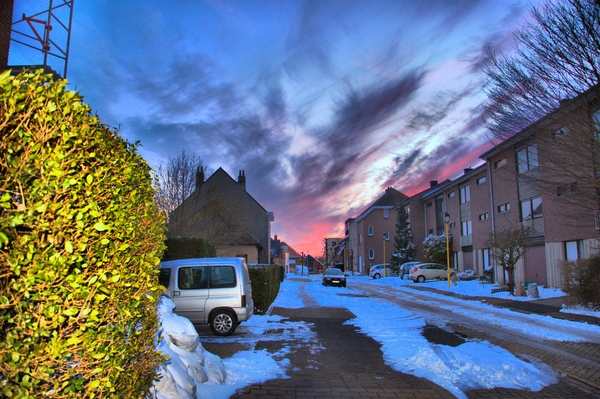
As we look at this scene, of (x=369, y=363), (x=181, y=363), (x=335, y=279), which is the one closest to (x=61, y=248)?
(x=181, y=363)

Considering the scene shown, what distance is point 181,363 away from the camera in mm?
4809

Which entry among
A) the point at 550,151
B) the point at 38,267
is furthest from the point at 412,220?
the point at 38,267

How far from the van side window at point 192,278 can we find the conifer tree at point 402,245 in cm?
4189

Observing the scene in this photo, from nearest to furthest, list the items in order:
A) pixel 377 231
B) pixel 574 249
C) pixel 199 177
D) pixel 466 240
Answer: pixel 199 177, pixel 574 249, pixel 466 240, pixel 377 231

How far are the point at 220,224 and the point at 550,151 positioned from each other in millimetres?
15799

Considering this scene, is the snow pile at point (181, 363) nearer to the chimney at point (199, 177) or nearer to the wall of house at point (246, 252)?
the chimney at point (199, 177)

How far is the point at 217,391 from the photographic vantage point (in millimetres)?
5152

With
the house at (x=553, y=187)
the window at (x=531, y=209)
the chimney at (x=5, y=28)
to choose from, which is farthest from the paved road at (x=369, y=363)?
the window at (x=531, y=209)

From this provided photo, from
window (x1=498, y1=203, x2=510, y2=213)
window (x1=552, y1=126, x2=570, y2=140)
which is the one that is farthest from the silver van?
window (x1=498, y1=203, x2=510, y2=213)

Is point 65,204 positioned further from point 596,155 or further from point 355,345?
point 596,155

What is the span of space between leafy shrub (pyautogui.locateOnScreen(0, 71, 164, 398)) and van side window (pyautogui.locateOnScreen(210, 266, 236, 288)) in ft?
23.1

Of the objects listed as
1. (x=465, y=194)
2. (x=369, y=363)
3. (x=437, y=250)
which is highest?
(x=465, y=194)

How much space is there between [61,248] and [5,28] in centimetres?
930

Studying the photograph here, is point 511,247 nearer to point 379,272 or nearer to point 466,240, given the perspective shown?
point 466,240
